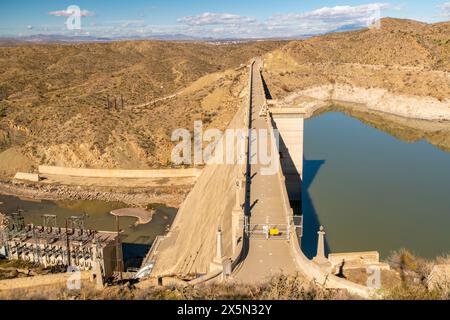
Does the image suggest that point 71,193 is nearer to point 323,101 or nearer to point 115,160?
point 115,160

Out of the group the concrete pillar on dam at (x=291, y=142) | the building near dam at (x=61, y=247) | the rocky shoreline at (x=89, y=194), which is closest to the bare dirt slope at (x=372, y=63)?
the concrete pillar on dam at (x=291, y=142)

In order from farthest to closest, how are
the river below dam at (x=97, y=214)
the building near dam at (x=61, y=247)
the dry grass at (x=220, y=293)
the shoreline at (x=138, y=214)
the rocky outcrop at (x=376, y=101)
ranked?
the rocky outcrop at (x=376, y=101) → the shoreline at (x=138, y=214) → the river below dam at (x=97, y=214) → the building near dam at (x=61, y=247) → the dry grass at (x=220, y=293)

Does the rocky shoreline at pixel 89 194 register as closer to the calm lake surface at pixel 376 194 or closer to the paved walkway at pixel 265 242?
the calm lake surface at pixel 376 194

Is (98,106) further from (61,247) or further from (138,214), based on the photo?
(61,247)

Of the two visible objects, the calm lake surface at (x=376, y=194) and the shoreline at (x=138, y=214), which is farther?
the shoreline at (x=138, y=214)

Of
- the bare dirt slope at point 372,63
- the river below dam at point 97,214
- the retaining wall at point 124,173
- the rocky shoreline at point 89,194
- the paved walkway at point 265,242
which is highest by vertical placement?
the bare dirt slope at point 372,63

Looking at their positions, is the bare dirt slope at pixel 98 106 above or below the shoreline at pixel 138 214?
above
